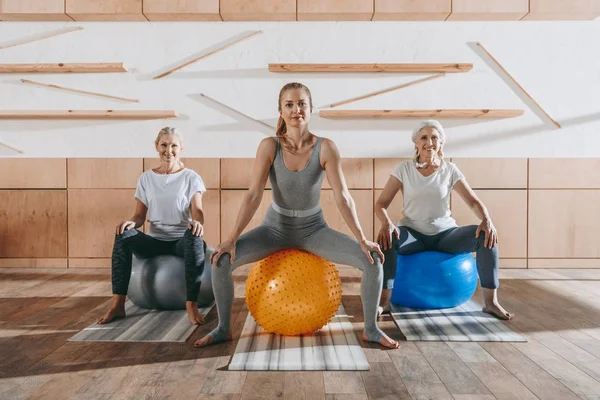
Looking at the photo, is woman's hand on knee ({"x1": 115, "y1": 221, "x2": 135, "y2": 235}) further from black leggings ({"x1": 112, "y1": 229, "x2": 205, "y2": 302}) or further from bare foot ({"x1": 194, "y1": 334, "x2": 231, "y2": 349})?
bare foot ({"x1": 194, "y1": 334, "x2": 231, "y2": 349})

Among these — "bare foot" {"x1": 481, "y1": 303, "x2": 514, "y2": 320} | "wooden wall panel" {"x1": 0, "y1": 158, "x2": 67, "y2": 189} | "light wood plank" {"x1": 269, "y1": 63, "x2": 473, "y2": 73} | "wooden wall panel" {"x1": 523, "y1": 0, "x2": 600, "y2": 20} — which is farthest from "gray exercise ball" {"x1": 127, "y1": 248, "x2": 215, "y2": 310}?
"wooden wall panel" {"x1": 523, "y1": 0, "x2": 600, "y2": 20}

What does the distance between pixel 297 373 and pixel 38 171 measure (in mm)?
3503

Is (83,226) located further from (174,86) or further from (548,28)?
(548,28)

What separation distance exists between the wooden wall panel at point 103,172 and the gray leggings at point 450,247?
99.4 inches

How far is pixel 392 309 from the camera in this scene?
3.07 metres

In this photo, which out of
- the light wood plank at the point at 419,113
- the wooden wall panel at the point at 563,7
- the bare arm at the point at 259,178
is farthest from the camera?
the light wood plank at the point at 419,113

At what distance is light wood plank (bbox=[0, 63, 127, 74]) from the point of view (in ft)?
14.4

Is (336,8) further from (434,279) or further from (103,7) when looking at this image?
(434,279)

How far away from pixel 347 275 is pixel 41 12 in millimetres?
3459

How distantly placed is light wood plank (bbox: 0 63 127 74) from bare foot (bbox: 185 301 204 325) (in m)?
2.52

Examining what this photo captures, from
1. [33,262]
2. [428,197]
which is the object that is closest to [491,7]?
[428,197]

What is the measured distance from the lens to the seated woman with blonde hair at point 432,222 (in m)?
2.93

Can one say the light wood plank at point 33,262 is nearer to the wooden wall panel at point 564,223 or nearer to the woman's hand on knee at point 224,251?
the woman's hand on knee at point 224,251

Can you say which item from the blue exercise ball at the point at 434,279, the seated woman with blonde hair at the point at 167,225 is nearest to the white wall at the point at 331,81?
the seated woman with blonde hair at the point at 167,225
